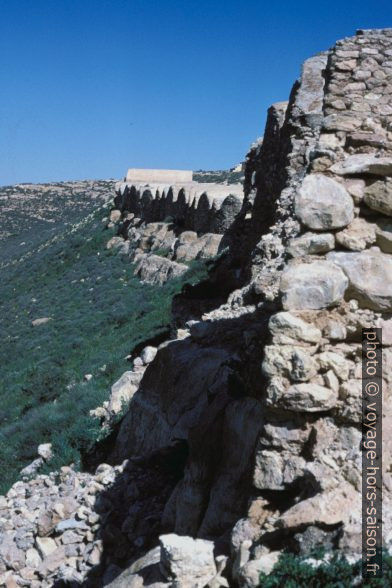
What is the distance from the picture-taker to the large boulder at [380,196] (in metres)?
3.62

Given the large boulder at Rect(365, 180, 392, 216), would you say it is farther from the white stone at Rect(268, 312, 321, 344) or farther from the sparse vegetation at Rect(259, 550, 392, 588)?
the sparse vegetation at Rect(259, 550, 392, 588)

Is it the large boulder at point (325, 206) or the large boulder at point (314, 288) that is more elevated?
the large boulder at point (325, 206)

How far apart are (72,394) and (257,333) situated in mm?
8302

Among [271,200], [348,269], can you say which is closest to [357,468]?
[348,269]

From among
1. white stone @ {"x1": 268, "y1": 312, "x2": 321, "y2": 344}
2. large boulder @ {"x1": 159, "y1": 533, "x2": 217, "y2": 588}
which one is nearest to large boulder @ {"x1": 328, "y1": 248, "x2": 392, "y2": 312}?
white stone @ {"x1": 268, "y1": 312, "x2": 321, "y2": 344}

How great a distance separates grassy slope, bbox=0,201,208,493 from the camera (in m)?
10.7

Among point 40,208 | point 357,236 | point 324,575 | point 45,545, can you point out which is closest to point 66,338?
point 45,545

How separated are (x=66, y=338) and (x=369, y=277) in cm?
1740

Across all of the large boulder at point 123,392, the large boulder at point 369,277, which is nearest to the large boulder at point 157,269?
the large boulder at point 123,392

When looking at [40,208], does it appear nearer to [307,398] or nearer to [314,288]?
[314,288]

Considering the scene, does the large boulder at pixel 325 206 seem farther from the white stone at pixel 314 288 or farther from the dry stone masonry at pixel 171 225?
the dry stone masonry at pixel 171 225

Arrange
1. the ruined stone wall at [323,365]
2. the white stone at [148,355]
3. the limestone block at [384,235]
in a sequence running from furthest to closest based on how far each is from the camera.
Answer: the white stone at [148,355] < the limestone block at [384,235] < the ruined stone wall at [323,365]

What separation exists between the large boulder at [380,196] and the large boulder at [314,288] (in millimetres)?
472

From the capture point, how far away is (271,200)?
1155 cm
